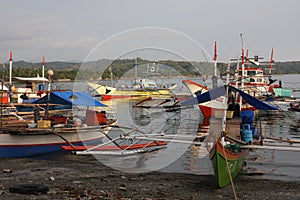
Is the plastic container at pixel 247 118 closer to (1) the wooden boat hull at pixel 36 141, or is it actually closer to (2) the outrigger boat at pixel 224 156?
(2) the outrigger boat at pixel 224 156

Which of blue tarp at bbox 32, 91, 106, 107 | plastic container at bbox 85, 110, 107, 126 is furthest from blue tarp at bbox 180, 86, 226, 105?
blue tarp at bbox 32, 91, 106, 107

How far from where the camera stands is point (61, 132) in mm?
16281

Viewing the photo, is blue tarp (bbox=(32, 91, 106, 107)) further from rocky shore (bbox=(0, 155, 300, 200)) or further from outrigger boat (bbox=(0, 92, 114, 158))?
rocky shore (bbox=(0, 155, 300, 200))

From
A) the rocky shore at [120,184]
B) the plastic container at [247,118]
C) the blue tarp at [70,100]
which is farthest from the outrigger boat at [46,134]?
the plastic container at [247,118]

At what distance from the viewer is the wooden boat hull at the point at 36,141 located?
1544 cm

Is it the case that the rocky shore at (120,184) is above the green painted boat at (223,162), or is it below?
below

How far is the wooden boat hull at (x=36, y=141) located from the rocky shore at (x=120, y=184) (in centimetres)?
157

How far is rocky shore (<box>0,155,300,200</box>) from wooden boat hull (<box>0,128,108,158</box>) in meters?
1.57

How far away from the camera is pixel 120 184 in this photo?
11.0 metres

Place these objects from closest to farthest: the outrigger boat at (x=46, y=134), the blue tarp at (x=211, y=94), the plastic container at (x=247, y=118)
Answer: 1. the blue tarp at (x=211, y=94)
2. the plastic container at (x=247, y=118)
3. the outrigger boat at (x=46, y=134)

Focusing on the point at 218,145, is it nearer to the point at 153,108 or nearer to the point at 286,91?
the point at 153,108

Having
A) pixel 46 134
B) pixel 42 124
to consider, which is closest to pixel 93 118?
pixel 46 134

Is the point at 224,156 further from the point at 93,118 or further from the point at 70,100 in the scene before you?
the point at 70,100

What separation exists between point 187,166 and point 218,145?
534cm
